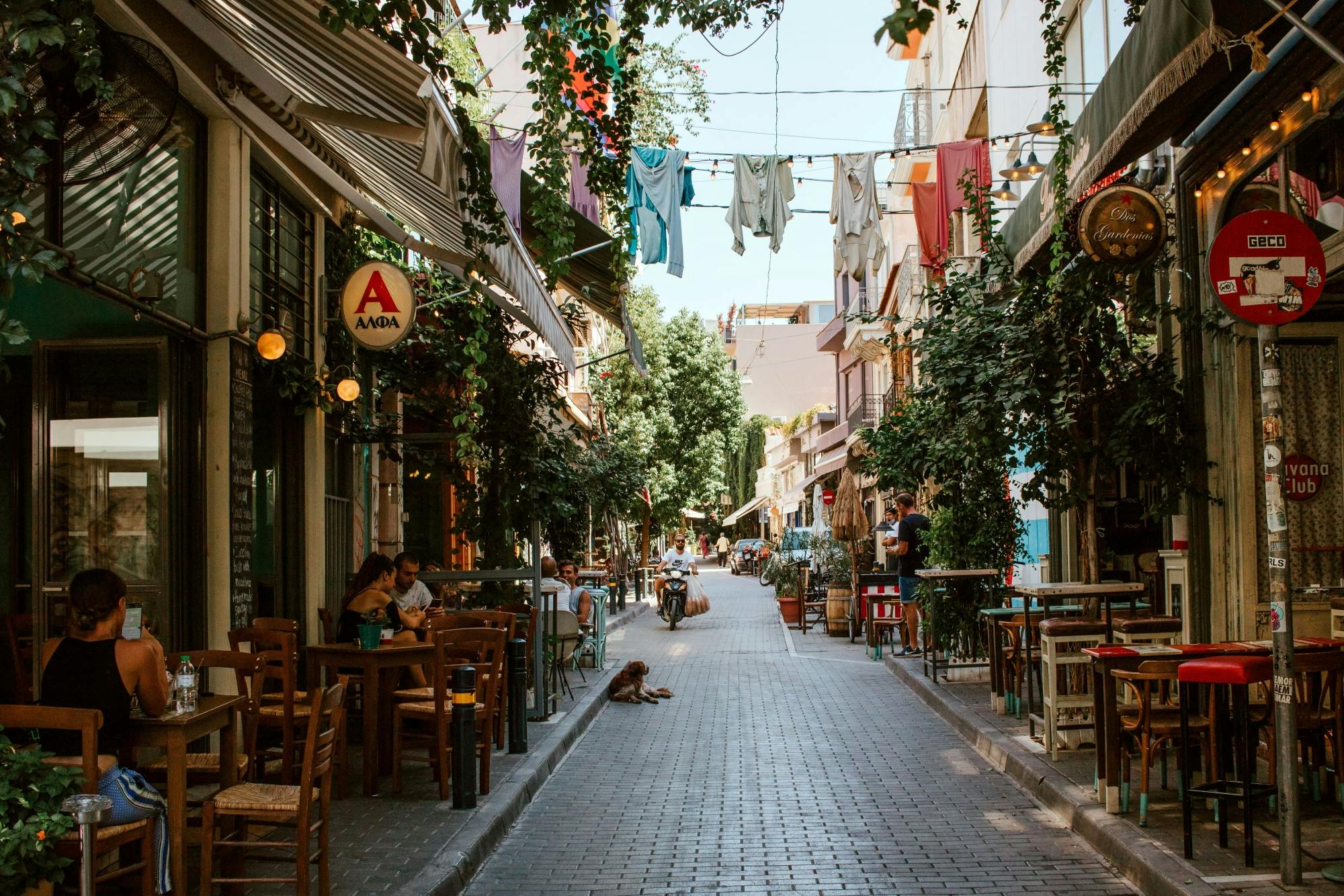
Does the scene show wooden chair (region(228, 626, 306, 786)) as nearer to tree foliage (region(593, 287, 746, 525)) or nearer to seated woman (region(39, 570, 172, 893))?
seated woman (region(39, 570, 172, 893))

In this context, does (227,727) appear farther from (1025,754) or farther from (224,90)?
(1025,754)

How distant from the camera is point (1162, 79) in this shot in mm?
7328

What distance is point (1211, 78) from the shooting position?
25.5 feet

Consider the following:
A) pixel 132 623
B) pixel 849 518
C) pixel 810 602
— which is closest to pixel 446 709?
pixel 132 623

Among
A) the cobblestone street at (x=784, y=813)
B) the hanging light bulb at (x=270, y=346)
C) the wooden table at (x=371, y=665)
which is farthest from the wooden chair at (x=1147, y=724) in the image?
the hanging light bulb at (x=270, y=346)

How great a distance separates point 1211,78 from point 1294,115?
2.63 feet

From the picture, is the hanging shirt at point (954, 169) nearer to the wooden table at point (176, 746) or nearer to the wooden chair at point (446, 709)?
the wooden chair at point (446, 709)

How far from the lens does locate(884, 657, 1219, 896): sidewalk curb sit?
19.2 feet

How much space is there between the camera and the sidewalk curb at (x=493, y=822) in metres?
6.18

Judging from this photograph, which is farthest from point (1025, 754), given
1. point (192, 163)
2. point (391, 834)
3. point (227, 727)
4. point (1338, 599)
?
point (192, 163)

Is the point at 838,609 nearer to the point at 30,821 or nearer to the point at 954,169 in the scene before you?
the point at 954,169

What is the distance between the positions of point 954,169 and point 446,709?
1101cm

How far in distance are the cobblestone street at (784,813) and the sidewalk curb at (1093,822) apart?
0.10 metres

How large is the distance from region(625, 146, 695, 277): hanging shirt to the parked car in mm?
38927
